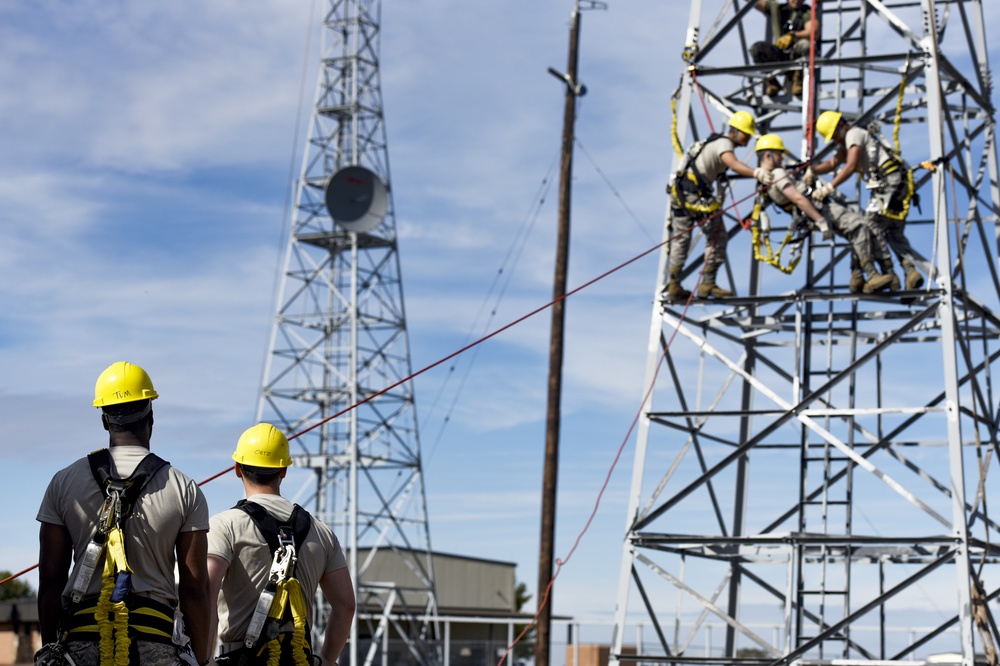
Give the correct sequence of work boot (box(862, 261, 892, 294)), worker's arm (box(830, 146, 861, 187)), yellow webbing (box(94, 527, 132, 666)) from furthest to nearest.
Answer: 1. worker's arm (box(830, 146, 861, 187))
2. work boot (box(862, 261, 892, 294))
3. yellow webbing (box(94, 527, 132, 666))

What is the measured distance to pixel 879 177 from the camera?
13.4 metres

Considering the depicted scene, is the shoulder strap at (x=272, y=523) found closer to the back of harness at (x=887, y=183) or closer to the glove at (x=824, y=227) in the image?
the glove at (x=824, y=227)

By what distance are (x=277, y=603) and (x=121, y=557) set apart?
3.54 feet

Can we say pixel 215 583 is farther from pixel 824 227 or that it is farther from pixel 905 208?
pixel 905 208

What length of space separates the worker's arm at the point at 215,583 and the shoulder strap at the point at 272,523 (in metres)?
0.23

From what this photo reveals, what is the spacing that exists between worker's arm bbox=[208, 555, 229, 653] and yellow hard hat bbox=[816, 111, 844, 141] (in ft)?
28.4

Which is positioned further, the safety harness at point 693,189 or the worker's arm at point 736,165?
the safety harness at point 693,189

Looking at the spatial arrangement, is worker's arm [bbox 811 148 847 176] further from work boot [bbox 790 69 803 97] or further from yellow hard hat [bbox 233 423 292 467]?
yellow hard hat [bbox 233 423 292 467]

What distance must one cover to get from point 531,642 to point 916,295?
3481 centimetres

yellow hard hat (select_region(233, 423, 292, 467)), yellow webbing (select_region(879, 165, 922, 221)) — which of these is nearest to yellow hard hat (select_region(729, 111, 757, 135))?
yellow webbing (select_region(879, 165, 922, 221))

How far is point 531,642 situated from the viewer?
151ft

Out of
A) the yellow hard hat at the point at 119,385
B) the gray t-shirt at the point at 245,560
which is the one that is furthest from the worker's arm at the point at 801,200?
the yellow hard hat at the point at 119,385

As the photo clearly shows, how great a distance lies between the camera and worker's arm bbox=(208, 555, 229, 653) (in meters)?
6.18

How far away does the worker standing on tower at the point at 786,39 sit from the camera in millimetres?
14648
